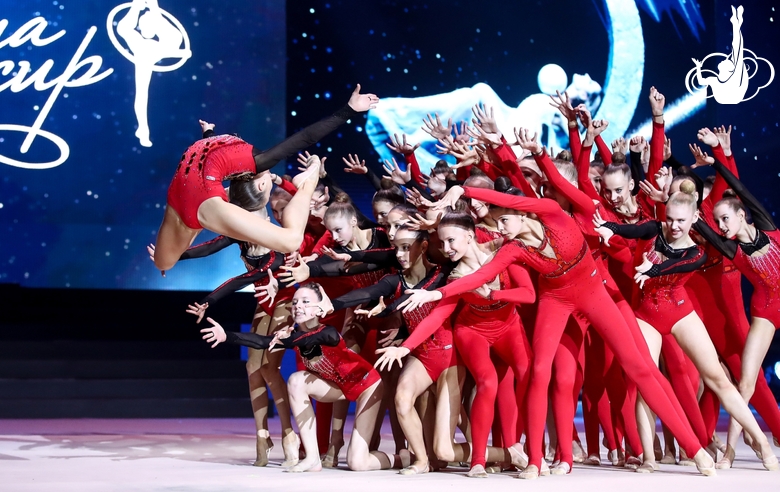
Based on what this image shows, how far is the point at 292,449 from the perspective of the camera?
478cm

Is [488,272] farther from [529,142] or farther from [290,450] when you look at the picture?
[290,450]

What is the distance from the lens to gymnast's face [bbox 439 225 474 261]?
14.3 ft

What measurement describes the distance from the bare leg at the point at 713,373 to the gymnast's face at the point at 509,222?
0.94 metres

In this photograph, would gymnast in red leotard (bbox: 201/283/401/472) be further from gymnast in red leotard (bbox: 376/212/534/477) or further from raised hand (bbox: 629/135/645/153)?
raised hand (bbox: 629/135/645/153)

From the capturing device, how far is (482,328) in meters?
4.50

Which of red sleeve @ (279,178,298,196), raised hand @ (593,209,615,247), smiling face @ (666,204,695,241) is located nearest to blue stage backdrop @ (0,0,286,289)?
red sleeve @ (279,178,298,196)

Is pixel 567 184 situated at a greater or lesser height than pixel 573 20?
lesser

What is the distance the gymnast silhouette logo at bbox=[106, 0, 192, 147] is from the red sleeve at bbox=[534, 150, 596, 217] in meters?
3.98

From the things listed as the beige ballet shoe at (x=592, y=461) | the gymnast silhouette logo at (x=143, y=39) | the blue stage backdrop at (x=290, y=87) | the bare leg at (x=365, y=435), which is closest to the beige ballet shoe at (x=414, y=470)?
the bare leg at (x=365, y=435)

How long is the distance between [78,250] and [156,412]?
1390 mm

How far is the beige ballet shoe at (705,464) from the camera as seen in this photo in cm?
436

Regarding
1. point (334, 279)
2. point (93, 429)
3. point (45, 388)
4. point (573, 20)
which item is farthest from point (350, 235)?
point (573, 20)

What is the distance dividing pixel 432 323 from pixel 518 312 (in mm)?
689

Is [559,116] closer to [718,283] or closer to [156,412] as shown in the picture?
[718,283]
